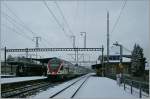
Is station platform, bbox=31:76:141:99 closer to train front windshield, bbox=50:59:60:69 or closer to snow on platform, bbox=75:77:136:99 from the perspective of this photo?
snow on platform, bbox=75:77:136:99

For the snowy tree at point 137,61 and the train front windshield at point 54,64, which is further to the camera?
the snowy tree at point 137,61

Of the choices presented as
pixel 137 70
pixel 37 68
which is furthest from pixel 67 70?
pixel 137 70

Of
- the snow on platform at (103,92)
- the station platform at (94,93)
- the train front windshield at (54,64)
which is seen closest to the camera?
the station platform at (94,93)

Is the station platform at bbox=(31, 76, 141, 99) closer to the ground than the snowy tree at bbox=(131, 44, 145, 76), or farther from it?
closer to the ground

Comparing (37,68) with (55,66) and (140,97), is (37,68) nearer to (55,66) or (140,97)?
(55,66)

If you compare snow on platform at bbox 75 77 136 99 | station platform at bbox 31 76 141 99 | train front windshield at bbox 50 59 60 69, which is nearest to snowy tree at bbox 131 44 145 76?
train front windshield at bbox 50 59 60 69

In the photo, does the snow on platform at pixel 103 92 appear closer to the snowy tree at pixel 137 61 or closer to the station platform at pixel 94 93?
the station platform at pixel 94 93

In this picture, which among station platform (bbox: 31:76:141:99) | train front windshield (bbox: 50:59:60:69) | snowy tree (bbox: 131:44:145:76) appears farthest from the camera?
snowy tree (bbox: 131:44:145:76)

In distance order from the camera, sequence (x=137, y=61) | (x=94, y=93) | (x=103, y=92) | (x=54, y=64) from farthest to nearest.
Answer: (x=137, y=61), (x=54, y=64), (x=103, y=92), (x=94, y=93)

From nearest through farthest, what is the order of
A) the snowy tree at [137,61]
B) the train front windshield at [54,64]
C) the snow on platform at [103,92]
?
the snow on platform at [103,92] < the train front windshield at [54,64] < the snowy tree at [137,61]

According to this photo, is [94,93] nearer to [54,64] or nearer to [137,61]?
[54,64]

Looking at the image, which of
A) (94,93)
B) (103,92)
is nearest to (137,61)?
(103,92)

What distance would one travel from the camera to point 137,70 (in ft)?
269

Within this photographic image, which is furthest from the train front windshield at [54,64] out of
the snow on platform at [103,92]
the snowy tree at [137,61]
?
the snowy tree at [137,61]
